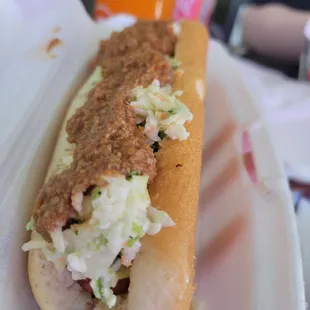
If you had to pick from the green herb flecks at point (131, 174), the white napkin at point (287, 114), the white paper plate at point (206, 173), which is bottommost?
the white napkin at point (287, 114)

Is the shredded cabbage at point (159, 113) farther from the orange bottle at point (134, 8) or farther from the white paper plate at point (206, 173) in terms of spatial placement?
the orange bottle at point (134, 8)

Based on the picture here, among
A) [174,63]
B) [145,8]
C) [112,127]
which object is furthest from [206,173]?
[145,8]

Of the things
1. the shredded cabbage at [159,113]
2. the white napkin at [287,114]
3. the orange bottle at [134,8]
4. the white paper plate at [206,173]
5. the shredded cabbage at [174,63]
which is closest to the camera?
the white paper plate at [206,173]

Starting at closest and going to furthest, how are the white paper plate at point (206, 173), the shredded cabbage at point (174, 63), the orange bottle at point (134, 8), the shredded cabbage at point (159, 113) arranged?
the white paper plate at point (206, 173)
the shredded cabbage at point (159, 113)
the shredded cabbage at point (174, 63)
the orange bottle at point (134, 8)

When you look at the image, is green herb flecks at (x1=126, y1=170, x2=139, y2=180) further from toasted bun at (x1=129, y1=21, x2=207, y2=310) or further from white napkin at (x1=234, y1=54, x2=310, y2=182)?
white napkin at (x1=234, y1=54, x2=310, y2=182)

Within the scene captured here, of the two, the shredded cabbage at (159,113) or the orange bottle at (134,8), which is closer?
the shredded cabbage at (159,113)

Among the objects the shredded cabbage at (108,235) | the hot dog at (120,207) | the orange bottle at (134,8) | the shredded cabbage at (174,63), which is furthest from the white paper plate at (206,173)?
the orange bottle at (134,8)

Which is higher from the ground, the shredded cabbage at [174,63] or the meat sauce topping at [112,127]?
the meat sauce topping at [112,127]

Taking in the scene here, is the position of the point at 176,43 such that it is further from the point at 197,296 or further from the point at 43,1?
the point at 197,296
